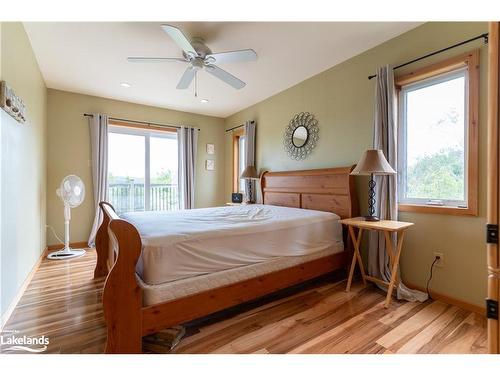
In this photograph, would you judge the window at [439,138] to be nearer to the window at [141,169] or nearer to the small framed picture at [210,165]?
the small framed picture at [210,165]

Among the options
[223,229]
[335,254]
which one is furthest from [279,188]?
[223,229]

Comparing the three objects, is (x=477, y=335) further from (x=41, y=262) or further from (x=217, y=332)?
(x=41, y=262)

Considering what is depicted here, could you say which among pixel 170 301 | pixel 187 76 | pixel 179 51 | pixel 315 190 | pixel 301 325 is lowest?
pixel 301 325

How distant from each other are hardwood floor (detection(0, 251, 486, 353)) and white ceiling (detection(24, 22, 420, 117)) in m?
2.52

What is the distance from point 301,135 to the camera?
11.5 ft

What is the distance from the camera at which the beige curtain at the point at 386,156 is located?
231cm

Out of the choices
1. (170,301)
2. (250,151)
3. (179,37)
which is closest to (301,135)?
(250,151)

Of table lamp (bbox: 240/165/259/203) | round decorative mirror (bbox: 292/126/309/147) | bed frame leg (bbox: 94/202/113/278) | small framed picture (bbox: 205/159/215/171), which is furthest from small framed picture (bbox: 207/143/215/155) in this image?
bed frame leg (bbox: 94/202/113/278)

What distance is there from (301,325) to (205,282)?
31.0 inches

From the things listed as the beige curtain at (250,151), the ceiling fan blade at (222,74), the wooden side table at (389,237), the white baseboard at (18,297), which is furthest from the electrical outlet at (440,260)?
the white baseboard at (18,297)

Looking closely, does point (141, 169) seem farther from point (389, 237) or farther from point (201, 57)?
point (389, 237)

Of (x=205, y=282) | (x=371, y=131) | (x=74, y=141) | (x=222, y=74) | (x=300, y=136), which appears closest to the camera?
(x=205, y=282)

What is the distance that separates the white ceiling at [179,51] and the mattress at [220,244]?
181 centimetres

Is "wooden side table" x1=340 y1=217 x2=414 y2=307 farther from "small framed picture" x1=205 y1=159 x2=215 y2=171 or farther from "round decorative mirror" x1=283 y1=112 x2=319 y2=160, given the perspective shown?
"small framed picture" x1=205 y1=159 x2=215 y2=171
